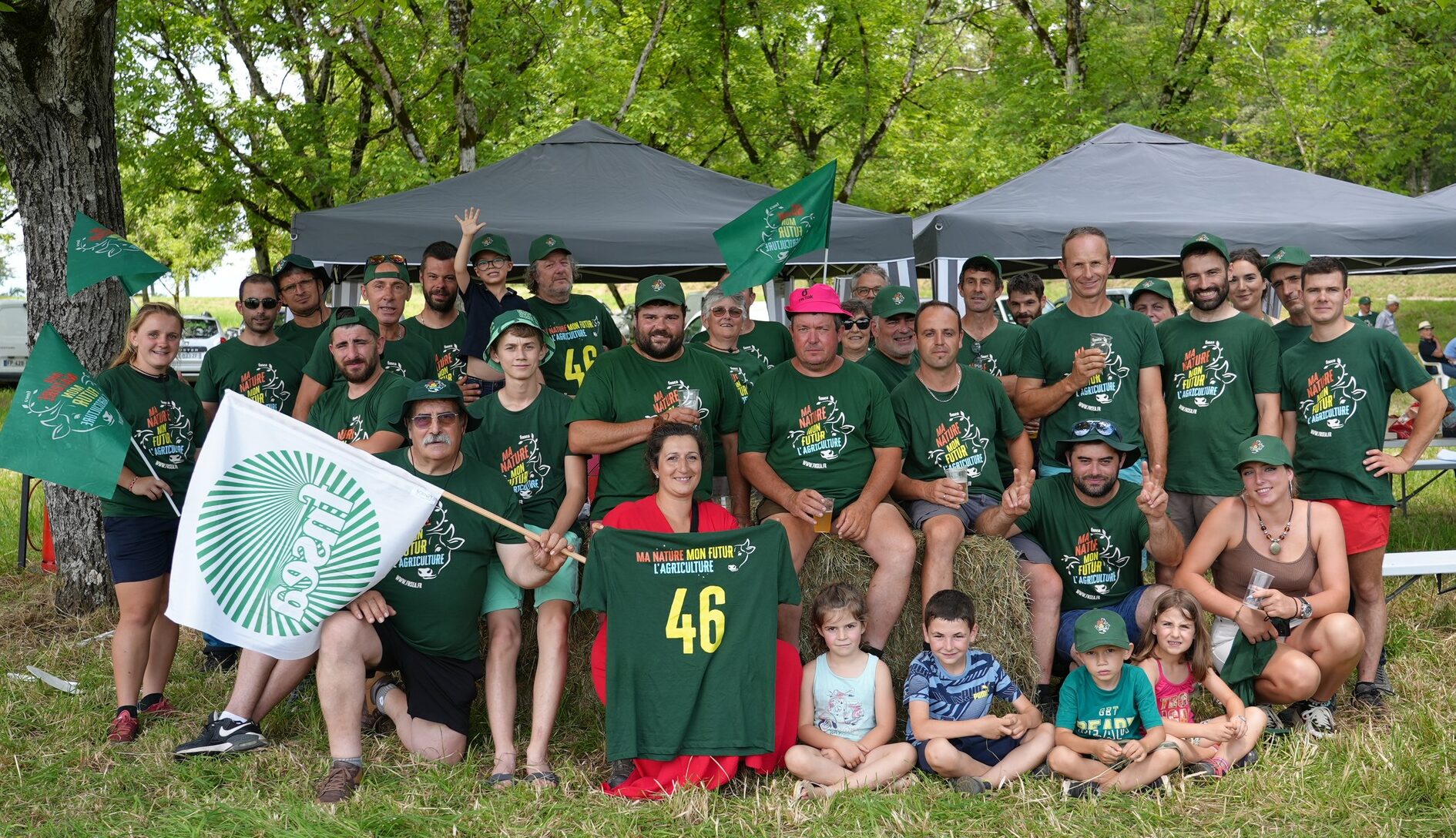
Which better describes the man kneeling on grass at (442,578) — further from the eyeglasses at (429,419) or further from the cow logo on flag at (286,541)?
the cow logo on flag at (286,541)

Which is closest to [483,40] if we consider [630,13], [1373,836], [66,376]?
[630,13]

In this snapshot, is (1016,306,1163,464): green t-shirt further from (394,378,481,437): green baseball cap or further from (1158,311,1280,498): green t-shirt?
(394,378,481,437): green baseball cap

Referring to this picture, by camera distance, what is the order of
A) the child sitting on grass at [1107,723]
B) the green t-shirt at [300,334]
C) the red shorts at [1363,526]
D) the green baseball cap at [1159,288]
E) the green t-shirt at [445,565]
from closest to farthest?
1. the child sitting on grass at [1107,723]
2. the green t-shirt at [445,565]
3. the red shorts at [1363,526]
4. the green t-shirt at [300,334]
5. the green baseball cap at [1159,288]

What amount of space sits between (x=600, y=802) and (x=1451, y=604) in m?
5.28

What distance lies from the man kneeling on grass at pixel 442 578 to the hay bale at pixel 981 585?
124 centimetres

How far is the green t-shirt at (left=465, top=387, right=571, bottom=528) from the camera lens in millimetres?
5355

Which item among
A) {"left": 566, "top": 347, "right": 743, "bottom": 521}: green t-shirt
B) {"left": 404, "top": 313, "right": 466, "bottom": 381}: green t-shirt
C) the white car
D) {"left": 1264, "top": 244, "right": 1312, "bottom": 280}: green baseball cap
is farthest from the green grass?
the white car

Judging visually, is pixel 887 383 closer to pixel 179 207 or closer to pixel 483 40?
pixel 483 40

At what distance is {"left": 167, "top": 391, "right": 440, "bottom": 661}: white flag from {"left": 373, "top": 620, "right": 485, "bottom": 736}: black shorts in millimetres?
377

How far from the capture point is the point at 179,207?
17.0 metres

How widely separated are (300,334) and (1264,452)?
5032 millimetres

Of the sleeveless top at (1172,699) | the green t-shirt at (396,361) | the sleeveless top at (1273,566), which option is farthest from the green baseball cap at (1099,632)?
the green t-shirt at (396,361)

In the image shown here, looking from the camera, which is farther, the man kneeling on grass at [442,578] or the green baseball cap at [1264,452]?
the green baseball cap at [1264,452]

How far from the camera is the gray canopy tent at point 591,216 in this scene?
7461 mm
